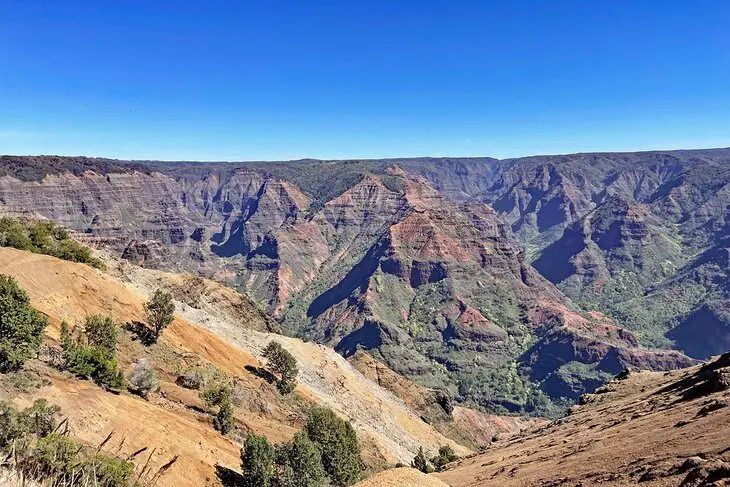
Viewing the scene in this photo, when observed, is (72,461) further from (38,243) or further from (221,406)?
(38,243)

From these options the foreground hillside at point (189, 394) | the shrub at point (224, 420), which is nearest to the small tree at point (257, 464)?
the foreground hillside at point (189, 394)

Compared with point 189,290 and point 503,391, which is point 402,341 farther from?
point 189,290

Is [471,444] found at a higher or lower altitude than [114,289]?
lower

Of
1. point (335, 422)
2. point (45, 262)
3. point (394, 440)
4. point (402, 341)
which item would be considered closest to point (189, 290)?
point (45, 262)

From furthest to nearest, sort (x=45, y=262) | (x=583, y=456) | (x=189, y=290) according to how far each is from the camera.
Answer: (x=189, y=290), (x=45, y=262), (x=583, y=456)

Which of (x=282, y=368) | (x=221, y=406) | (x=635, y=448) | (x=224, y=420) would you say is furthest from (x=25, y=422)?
(x=282, y=368)

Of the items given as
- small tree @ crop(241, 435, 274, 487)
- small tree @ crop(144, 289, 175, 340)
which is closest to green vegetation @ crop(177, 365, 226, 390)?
small tree @ crop(144, 289, 175, 340)
